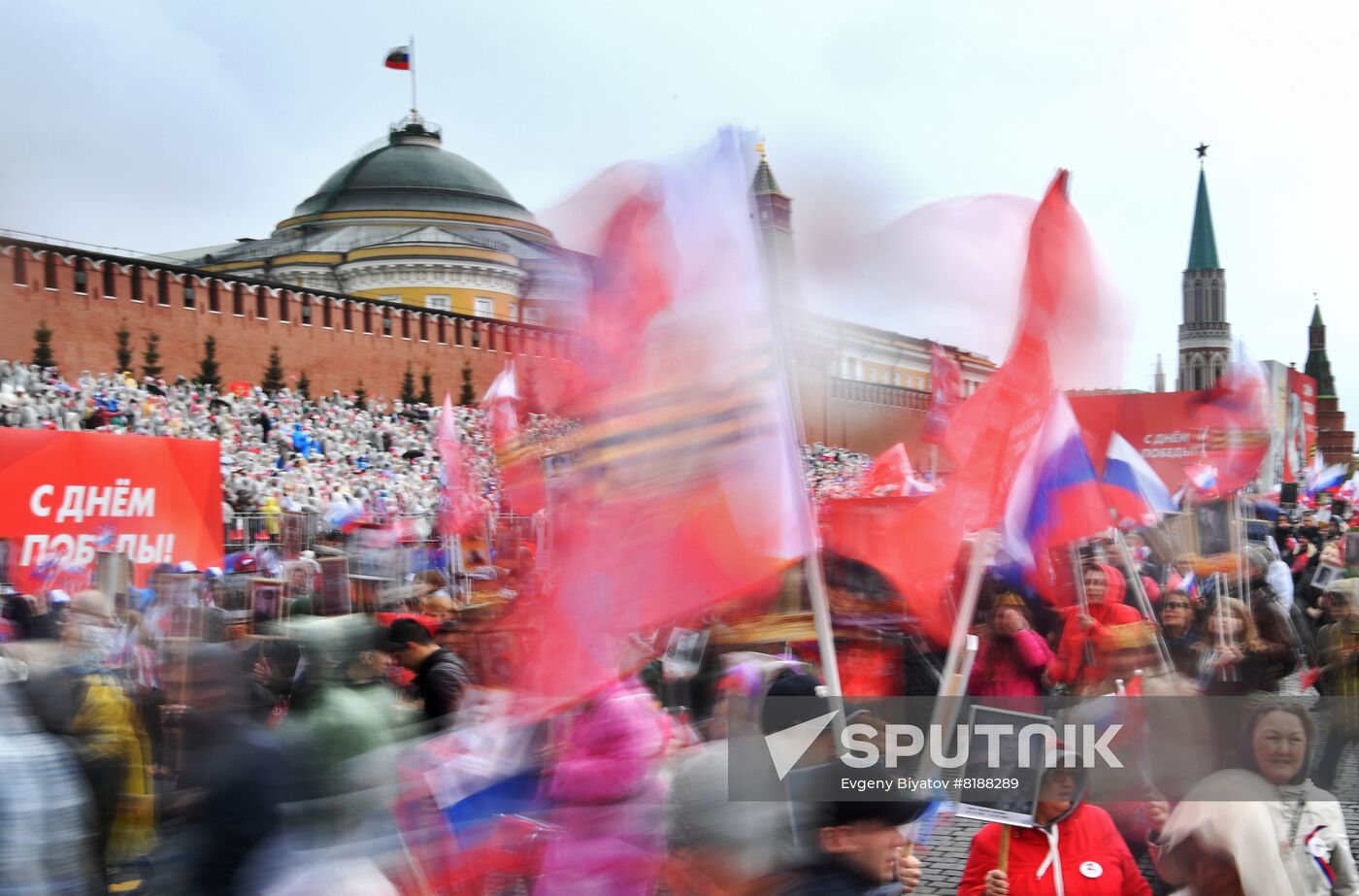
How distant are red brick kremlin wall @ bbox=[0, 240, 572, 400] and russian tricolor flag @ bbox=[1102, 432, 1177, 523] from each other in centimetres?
1606

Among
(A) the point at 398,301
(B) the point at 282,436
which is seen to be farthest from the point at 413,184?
(B) the point at 282,436

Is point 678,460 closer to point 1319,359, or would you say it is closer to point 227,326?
point 227,326

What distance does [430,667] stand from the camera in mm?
4711

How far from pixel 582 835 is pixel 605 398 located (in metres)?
1.30

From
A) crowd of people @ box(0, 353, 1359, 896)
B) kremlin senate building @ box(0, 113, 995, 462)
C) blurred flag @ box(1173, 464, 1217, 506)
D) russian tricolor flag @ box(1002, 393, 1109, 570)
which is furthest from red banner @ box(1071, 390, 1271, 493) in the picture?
crowd of people @ box(0, 353, 1359, 896)

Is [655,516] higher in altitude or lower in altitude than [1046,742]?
higher

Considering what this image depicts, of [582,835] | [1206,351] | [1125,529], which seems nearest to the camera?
[582,835]

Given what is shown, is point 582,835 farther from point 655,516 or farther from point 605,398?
point 605,398

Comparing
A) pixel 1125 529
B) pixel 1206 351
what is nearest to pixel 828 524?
pixel 1125 529

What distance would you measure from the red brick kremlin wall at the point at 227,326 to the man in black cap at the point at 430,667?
20565 mm

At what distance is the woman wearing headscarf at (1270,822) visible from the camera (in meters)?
2.76

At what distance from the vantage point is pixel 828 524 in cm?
700

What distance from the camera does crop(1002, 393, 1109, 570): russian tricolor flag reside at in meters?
6.05

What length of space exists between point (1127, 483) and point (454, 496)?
6.86 m
